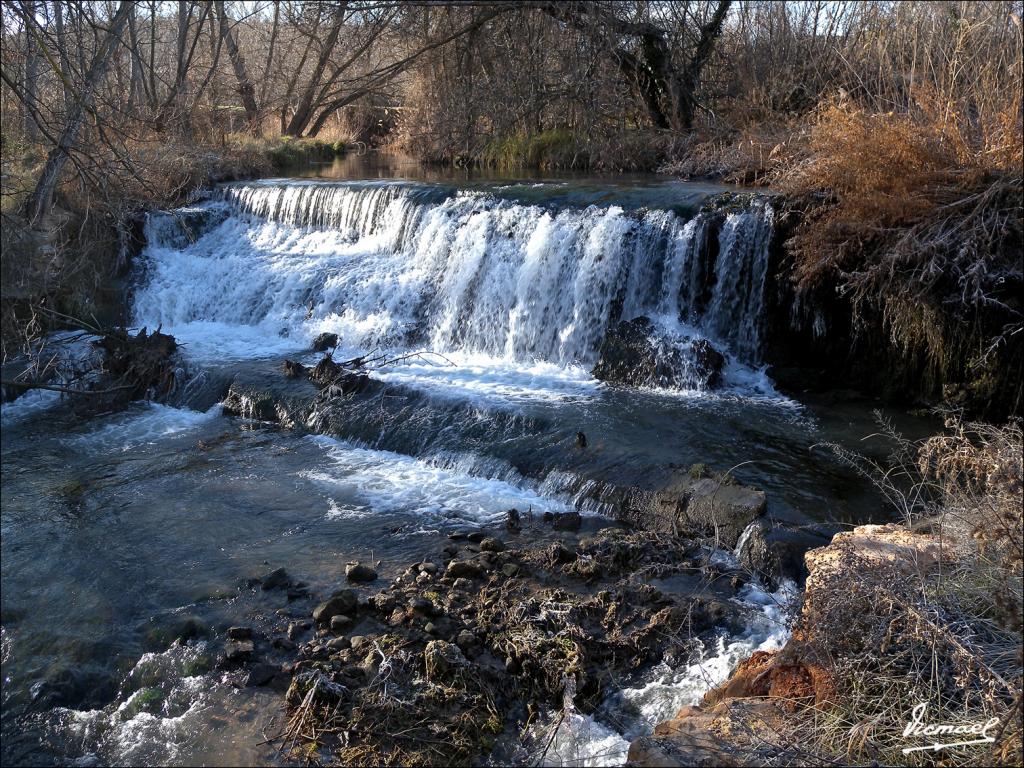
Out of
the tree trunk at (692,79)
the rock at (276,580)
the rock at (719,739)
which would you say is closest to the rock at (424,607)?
the rock at (276,580)

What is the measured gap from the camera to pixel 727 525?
5746mm

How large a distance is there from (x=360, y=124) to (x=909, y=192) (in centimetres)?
1625

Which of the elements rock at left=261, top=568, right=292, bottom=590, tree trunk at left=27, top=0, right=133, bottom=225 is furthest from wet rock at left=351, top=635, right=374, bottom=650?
tree trunk at left=27, top=0, right=133, bottom=225

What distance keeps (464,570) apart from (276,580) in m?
1.15

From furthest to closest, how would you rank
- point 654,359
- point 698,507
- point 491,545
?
point 654,359 < point 698,507 < point 491,545

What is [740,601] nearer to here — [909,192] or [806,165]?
[909,192]

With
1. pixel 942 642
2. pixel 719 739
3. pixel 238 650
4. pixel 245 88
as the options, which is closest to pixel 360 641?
pixel 238 650

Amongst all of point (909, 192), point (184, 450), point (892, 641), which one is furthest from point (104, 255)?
point (892, 641)

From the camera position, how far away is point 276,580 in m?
5.34

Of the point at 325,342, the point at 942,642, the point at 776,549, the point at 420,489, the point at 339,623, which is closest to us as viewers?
the point at 942,642

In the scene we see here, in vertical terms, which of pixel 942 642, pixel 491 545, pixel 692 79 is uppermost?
pixel 692 79

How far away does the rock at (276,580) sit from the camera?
5.33 m

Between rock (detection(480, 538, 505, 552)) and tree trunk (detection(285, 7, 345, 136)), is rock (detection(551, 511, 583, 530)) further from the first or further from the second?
tree trunk (detection(285, 7, 345, 136))

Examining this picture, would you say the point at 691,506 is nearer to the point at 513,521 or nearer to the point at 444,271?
the point at 513,521
